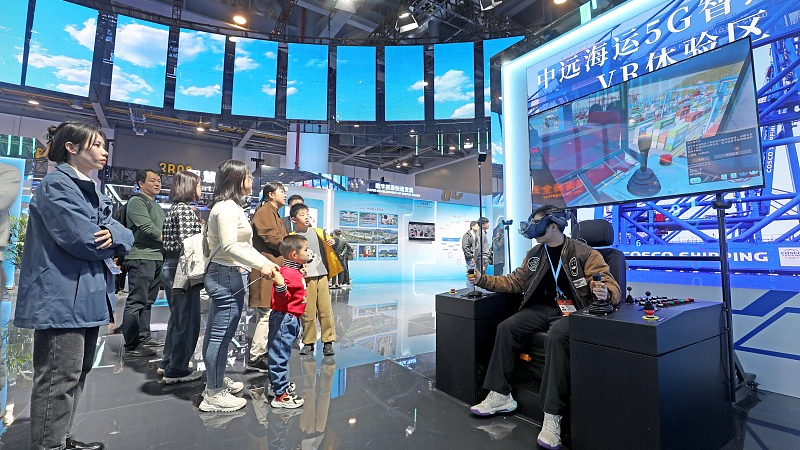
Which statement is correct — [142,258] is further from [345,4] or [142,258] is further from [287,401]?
[345,4]

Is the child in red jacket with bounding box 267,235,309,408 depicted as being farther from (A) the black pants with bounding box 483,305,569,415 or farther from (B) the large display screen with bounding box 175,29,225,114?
(B) the large display screen with bounding box 175,29,225,114

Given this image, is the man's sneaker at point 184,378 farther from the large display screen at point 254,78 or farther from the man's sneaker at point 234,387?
the large display screen at point 254,78

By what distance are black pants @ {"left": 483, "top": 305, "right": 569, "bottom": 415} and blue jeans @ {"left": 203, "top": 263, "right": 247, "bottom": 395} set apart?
1.52 metres

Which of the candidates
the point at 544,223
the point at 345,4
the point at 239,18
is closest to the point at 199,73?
the point at 239,18

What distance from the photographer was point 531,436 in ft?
6.22

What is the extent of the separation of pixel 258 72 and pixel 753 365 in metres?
7.61

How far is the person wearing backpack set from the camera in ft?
10.2

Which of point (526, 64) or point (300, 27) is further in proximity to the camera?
point (300, 27)

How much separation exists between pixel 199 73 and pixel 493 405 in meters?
7.06

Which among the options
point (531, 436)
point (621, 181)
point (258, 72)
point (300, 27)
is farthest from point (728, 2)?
point (300, 27)

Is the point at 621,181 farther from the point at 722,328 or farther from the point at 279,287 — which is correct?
the point at 279,287

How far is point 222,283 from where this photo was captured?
211 cm

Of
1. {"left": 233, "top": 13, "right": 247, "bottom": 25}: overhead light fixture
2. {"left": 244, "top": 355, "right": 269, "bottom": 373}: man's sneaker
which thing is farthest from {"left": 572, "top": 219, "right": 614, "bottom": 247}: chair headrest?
{"left": 233, "top": 13, "right": 247, "bottom": 25}: overhead light fixture

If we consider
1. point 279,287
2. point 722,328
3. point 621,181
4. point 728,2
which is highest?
point 728,2
